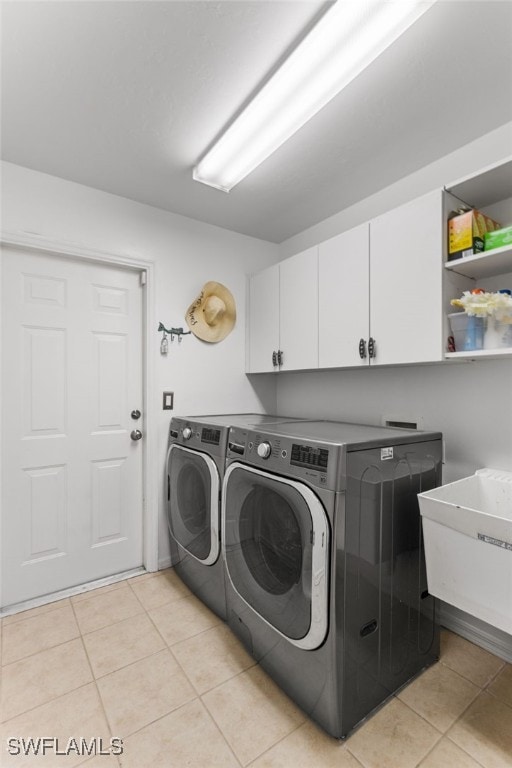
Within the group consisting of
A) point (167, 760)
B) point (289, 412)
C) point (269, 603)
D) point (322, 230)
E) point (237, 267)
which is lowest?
point (167, 760)

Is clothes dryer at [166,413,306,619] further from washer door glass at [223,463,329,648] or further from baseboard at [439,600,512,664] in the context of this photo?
baseboard at [439,600,512,664]

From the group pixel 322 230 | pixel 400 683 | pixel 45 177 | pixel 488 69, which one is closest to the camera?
pixel 488 69

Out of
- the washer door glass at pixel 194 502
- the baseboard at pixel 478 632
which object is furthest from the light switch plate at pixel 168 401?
the baseboard at pixel 478 632

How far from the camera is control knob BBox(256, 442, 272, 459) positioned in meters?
1.51

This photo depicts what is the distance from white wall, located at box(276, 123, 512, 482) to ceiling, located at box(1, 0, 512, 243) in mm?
95

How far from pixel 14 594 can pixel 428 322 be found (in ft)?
8.63

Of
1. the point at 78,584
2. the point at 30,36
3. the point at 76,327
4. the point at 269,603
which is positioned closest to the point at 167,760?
the point at 269,603

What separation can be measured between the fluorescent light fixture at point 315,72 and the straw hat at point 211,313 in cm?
93

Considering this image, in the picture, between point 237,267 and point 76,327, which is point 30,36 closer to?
point 76,327

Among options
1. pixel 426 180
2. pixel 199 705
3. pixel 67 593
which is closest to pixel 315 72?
pixel 426 180

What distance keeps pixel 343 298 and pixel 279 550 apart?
1356 mm

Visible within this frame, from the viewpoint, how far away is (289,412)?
115 inches

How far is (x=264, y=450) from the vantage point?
153cm

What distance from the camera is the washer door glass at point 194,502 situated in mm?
1908
